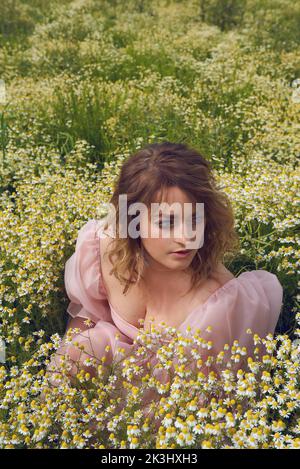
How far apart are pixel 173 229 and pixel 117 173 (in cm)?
197

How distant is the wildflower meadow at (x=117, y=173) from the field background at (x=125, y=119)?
2cm

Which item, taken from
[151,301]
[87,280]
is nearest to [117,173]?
[87,280]

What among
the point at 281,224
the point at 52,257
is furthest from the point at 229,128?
the point at 52,257

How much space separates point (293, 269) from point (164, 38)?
23.3ft

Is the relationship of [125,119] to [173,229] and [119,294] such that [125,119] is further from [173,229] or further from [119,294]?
[173,229]

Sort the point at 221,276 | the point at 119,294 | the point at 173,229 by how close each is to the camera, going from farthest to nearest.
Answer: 1. the point at 119,294
2. the point at 221,276
3. the point at 173,229

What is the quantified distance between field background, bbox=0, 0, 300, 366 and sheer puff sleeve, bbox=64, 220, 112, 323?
160mm

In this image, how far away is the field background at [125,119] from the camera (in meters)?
3.10

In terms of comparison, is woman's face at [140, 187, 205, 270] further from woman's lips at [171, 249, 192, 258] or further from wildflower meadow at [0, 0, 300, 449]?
wildflower meadow at [0, 0, 300, 449]

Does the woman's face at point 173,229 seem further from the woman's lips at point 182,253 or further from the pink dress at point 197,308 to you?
the pink dress at point 197,308

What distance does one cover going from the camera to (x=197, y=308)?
250cm

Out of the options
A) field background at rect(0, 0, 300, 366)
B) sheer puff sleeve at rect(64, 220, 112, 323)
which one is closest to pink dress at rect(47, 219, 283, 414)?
sheer puff sleeve at rect(64, 220, 112, 323)

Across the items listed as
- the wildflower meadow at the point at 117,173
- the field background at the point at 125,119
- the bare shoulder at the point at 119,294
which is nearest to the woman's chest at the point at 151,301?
the bare shoulder at the point at 119,294

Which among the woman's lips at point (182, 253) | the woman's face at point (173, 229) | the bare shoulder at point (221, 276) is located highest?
the woman's face at point (173, 229)
